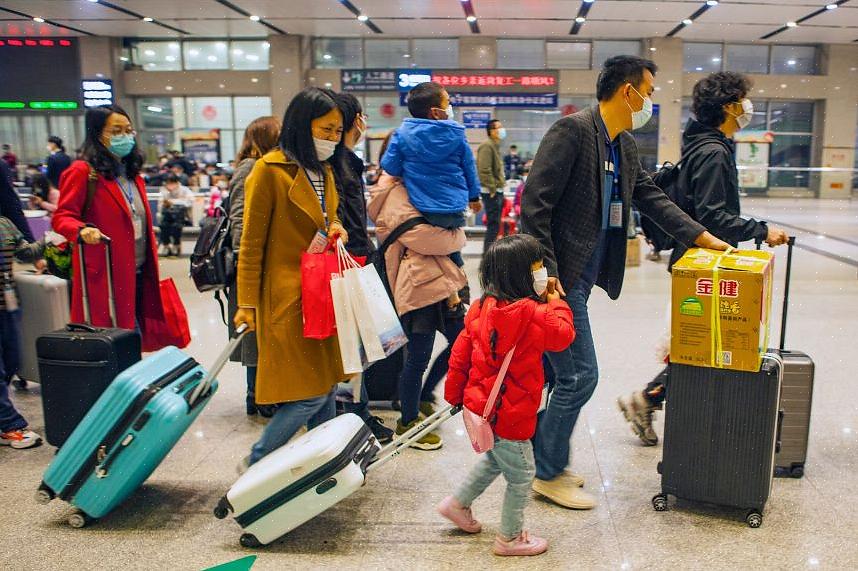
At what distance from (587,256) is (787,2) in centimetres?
1345

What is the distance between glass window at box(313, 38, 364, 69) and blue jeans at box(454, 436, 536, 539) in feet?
58.9

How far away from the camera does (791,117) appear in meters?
20.3

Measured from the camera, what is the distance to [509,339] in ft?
7.43

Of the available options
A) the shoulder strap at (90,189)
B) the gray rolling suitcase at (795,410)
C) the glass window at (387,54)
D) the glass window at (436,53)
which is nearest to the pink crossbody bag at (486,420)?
the gray rolling suitcase at (795,410)

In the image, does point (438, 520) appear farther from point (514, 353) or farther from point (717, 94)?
point (717, 94)

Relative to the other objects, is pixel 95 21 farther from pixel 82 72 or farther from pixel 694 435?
pixel 694 435

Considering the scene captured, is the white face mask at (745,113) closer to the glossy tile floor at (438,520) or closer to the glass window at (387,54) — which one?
the glossy tile floor at (438,520)

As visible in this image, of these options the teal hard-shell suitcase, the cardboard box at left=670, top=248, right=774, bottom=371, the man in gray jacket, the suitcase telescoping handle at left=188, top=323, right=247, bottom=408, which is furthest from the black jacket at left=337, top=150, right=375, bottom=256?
the man in gray jacket

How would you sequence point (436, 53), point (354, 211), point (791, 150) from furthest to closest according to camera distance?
point (791, 150) → point (436, 53) → point (354, 211)

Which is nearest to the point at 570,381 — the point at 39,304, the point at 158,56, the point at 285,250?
the point at 285,250

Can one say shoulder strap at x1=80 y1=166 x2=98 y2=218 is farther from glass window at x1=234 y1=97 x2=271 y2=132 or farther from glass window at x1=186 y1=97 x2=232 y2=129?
glass window at x1=186 y1=97 x2=232 y2=129

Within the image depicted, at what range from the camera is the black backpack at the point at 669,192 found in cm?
318

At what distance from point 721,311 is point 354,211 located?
159cm

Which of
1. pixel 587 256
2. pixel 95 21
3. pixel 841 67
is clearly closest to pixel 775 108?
pixel 841 67
